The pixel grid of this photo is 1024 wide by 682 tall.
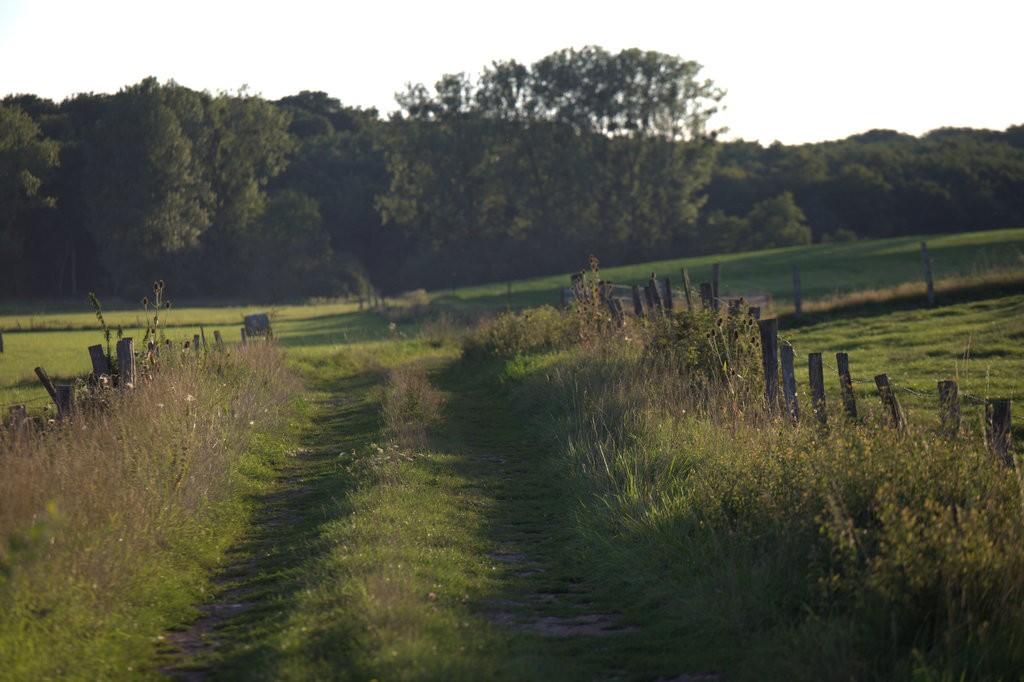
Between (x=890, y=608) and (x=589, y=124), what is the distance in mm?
88289

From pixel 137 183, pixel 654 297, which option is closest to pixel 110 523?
pixel 654 297

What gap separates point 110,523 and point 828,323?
25793 mm

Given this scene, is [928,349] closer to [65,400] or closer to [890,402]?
[890,402]

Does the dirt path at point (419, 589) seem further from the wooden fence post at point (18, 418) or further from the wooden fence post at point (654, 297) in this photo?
the wooden fence post at point (654, 297)

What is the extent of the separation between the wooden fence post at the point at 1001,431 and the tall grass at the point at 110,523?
6.08m

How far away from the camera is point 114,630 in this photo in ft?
25.3

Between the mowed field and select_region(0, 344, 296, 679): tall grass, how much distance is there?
4447 millimetres

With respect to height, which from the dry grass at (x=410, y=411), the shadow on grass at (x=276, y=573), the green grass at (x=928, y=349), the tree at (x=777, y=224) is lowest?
the green grass at (x=928, y=349)

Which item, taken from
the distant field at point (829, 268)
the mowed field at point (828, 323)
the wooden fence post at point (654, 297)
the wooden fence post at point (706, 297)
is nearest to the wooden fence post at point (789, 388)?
the mowed field at point (828, 323)

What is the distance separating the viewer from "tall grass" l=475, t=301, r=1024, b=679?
6637 millimetres

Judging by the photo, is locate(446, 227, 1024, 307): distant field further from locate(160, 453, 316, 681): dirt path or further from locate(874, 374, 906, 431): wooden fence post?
locate(874, 374, 906, 431): wooden fence post

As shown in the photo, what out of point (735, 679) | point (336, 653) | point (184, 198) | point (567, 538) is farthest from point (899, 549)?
point (184, 198)

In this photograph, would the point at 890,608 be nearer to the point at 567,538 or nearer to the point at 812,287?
the point at 567,538

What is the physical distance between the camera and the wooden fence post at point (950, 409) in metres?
8.73
